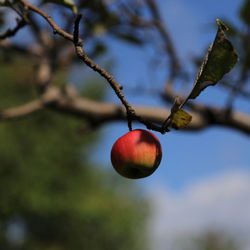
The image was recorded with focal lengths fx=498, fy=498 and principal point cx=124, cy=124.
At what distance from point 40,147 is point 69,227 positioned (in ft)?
9.97

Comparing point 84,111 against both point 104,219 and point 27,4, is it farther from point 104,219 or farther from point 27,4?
point 104,219

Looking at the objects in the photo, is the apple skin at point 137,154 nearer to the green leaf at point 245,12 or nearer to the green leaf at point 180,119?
the green leaf at point 180,119

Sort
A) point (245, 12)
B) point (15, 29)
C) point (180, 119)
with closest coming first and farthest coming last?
1. point (180, 119)
2. point (15, 29)
3. point (245, 12)

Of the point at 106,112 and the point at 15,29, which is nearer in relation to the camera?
the point at 15,29

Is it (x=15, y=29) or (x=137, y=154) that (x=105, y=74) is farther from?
(x=15, y=29)

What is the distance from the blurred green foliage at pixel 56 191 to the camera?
15.8m

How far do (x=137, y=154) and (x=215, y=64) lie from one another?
A: 0.64 feet

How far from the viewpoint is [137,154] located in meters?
0.83

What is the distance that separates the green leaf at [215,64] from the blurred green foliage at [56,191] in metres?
14.7

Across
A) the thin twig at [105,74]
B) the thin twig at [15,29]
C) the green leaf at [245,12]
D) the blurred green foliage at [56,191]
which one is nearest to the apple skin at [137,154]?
the thin twig at [105,74]

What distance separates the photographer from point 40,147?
56.3ft

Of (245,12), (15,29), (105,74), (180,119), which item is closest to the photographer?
(105,74)

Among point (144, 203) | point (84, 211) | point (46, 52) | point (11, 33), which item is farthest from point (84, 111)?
point (144, 203)

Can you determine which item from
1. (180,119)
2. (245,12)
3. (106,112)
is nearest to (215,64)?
(180,119)
